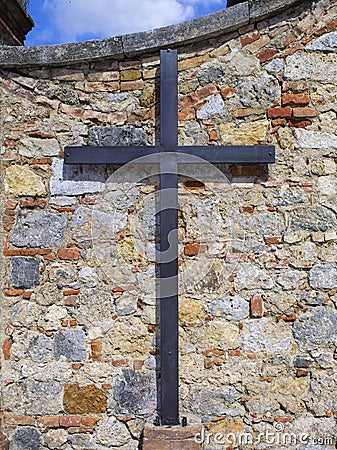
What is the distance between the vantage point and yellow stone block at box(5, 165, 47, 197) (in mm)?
3455

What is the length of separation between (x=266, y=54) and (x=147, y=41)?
2.66ft

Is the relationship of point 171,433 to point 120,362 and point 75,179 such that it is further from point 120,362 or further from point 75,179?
point 75,179

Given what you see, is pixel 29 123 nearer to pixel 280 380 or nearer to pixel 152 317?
pixel 152 317

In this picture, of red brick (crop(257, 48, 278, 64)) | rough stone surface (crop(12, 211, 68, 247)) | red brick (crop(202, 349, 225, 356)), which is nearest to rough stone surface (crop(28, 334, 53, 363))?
rough stone surface (crop(12, 211, 68, 247))

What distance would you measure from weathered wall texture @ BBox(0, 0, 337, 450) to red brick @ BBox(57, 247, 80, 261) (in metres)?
0.01

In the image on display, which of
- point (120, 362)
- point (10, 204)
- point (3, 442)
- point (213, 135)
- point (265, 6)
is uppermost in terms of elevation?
point (265, 6)

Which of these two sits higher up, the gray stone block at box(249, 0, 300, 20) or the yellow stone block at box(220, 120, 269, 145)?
the gray stone block at box(249, 0, 300, 20)

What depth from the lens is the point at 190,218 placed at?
3412mm

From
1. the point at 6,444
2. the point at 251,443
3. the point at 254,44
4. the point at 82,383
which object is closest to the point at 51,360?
the point at 82,383

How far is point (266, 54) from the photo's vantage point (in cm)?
344

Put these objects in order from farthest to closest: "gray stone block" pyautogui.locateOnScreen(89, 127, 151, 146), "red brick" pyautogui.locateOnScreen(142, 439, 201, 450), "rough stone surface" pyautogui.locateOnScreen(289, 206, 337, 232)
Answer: "gray stone block" pyautogui.locateOnScreen(89, 127, 151, 146), "rough stone surface" pyautogui.locateOnScreen(289, 206, 337, 232), "red brick" pyautogui.locateOnScreen(142, 439, 201, 450)

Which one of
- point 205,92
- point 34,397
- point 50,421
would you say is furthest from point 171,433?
point 205,92

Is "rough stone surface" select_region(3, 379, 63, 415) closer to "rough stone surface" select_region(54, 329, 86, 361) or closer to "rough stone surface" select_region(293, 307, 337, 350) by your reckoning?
"rough stone surface" select_region(54, 329, 86, 361)

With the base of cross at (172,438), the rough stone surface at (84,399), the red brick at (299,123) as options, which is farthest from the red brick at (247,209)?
the rough stone surface at (84,399)
